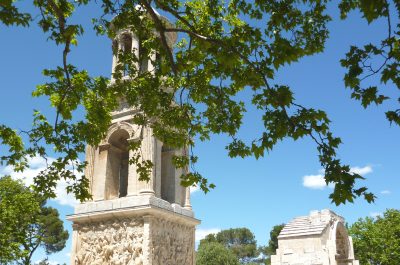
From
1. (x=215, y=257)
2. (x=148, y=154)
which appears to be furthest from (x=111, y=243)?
(x=215, y=257)

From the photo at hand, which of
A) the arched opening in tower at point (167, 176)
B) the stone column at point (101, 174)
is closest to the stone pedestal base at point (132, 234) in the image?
the stone column at point (101, 174)

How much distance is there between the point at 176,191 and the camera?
1473 cm

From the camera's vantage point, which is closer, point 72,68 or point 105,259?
point 72,68

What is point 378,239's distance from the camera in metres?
32.5

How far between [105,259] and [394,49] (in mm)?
10418

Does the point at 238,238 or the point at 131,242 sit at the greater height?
the point at 238,238

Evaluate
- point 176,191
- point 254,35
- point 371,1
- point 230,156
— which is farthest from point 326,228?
point 371,1

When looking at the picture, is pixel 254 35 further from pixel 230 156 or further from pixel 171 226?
pixel 171 226

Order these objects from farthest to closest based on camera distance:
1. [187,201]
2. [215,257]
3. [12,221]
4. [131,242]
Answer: [215,257], [12,221], [187,201], [131,242]

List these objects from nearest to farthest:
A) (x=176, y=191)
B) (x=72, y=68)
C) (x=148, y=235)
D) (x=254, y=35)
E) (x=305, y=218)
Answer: (x=254, y=35), (x=72, y=68), (x=148, y=235), (x=176, y=191), (x=305, y=218)

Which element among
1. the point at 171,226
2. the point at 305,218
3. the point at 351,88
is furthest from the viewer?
the point at 305,218

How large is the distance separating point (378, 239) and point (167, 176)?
23472 millimetres

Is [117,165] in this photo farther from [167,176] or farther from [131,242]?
[131,242]

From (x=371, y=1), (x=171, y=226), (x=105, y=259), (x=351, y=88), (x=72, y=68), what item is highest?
A: (x=72, y=68)
